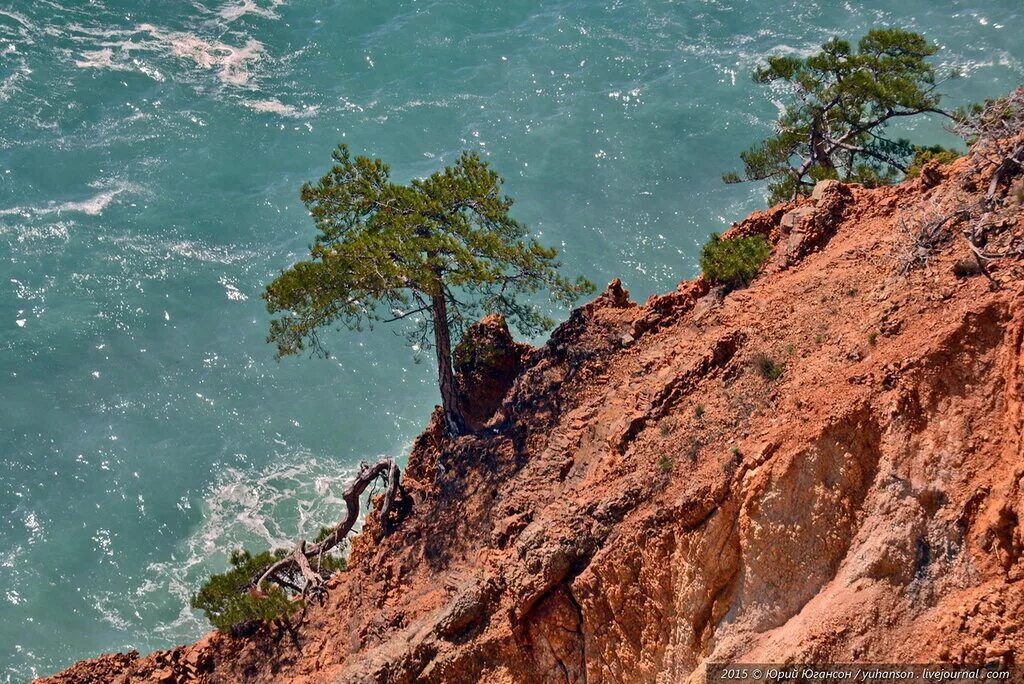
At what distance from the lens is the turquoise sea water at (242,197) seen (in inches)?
1772

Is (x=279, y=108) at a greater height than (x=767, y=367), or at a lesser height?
greater

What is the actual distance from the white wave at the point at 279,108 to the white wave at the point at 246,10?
356 inches

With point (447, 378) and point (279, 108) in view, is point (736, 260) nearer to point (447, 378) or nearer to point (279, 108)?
point (447, 378)

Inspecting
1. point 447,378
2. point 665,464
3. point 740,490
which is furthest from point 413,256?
point 740,490

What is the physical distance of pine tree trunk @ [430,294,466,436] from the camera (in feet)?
88.8

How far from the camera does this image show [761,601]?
17703mm

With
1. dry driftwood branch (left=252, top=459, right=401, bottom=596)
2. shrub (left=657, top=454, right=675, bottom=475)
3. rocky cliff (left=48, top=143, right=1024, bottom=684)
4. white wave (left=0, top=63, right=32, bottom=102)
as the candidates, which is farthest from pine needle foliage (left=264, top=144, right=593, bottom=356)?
white wave (left=0, top=63, right=32, bottom=102)

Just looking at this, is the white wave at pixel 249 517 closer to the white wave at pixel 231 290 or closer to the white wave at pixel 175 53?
the white wave at pixel 231 290

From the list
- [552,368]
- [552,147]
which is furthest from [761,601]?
[552,147]

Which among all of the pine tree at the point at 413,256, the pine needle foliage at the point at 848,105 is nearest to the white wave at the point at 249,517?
the pine tree at the point at 413,256

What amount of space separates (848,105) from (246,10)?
159ft

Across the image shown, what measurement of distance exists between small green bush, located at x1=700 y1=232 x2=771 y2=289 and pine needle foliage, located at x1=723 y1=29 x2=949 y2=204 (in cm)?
772

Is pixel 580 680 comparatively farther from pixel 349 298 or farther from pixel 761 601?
pixel 349 298

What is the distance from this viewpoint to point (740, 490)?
60.0ft
